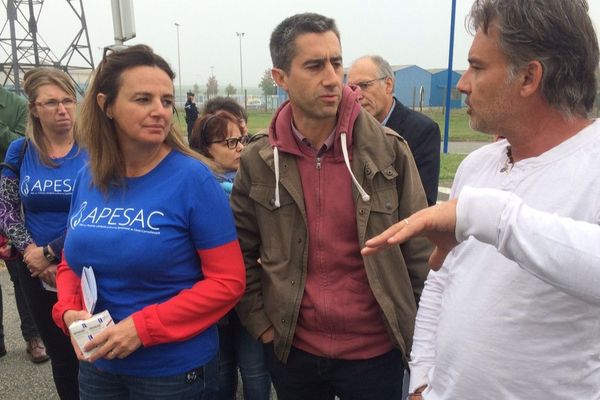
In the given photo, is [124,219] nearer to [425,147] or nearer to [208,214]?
[208,214]

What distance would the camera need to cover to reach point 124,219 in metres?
1.72

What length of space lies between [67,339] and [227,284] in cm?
142

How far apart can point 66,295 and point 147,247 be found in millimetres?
553

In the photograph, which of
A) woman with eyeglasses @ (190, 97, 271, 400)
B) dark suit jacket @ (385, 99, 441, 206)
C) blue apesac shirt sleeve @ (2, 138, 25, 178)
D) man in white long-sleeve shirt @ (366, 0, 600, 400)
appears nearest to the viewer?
man in white long-sleeve shirt @ (366, 0, 600, 400)

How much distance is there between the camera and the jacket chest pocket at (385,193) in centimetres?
180

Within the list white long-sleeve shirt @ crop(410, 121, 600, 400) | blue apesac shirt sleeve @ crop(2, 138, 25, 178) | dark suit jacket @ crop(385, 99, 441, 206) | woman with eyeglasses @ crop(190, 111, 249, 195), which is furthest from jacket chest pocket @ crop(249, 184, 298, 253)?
blue apesac shirt sleeve @ crop(2, 138, 25, 178)

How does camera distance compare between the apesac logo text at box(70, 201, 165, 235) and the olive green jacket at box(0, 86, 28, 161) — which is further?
the olive green jacket at box(0, 86, 28, 161)

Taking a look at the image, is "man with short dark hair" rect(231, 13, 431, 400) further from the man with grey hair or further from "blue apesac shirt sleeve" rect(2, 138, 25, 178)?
"blue apesac shirt sleeve" rect(2, 138, 25, 178)

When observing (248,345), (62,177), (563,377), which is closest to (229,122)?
(62,177)

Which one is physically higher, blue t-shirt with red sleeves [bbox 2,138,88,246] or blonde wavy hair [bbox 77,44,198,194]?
blonde wavy hair [bbox 77,44,198,194]

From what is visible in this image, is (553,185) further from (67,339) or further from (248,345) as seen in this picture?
(67,339)

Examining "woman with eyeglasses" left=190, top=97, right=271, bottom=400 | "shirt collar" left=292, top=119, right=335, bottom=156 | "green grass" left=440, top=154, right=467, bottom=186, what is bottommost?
"green grass" left=440, top=154, right=467, bottom=186

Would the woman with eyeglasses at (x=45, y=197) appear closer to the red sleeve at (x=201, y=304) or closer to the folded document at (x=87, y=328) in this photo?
the folded document at (x=87, y=328)

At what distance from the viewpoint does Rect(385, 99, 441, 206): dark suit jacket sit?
287 centimetres
